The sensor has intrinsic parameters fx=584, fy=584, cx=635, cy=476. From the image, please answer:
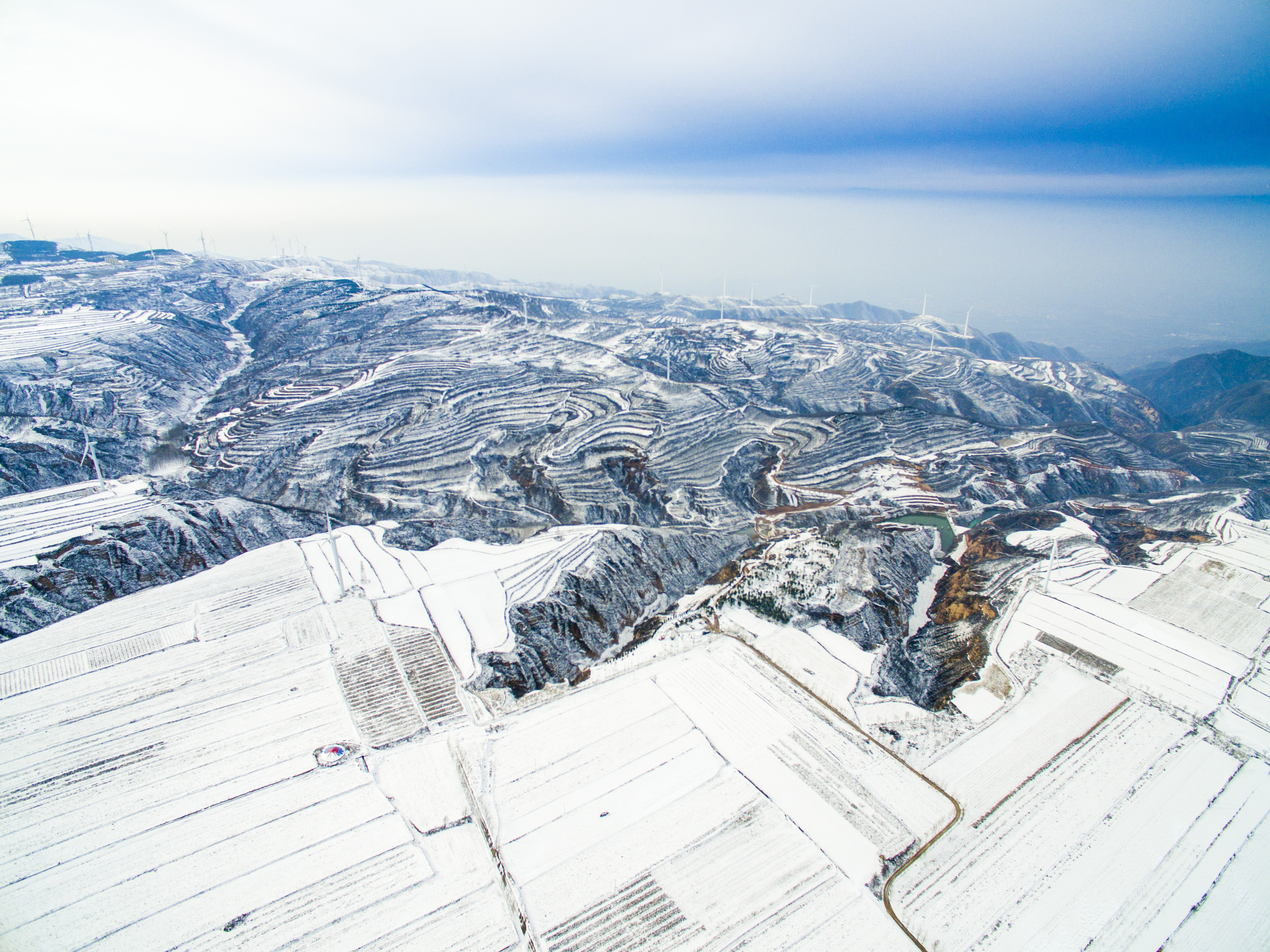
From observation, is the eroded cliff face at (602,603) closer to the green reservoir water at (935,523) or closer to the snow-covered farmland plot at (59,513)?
the green reservoir water at (935,523)

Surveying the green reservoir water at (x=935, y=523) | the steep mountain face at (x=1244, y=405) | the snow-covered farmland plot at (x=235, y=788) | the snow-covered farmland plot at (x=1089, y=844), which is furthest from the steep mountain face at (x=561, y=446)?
the snow-covered farmland plot at (x=1089, y=844)

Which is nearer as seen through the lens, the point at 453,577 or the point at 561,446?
the point at 453,577

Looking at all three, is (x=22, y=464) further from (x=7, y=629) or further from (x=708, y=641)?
(x=708, y=641)

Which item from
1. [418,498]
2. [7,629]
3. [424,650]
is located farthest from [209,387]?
[424,650]

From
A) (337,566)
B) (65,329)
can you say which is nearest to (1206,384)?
(337,566)

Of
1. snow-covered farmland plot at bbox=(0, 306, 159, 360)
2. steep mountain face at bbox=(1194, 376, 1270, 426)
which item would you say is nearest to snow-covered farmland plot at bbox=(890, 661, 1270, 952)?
snow-covered farmland plot at bbox=(0, 306, 159, 360)

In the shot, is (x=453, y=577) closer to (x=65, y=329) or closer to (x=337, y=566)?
(x=337, y=566)
